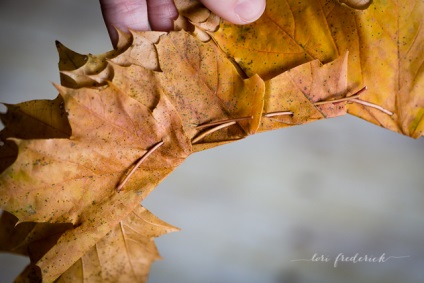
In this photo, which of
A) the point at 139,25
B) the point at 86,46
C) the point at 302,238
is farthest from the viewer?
the point at 86,46

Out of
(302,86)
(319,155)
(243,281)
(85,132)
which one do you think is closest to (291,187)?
(319,155)

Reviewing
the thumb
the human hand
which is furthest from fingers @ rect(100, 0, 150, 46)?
the thumb

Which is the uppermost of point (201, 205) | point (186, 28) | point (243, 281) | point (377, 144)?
point (186, 28)

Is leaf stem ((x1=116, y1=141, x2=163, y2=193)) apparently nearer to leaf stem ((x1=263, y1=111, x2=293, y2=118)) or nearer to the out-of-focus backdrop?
leaf stem ((x1=263, y1=111, x2=293, y2=118))

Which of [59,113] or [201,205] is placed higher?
[59,113]

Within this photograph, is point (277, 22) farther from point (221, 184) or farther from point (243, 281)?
Answer: point (243, 281)

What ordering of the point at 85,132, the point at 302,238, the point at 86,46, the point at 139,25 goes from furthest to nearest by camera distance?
the point at 86,46 < the point at 302,238 < the point at 139,25 < the point at 85,132
